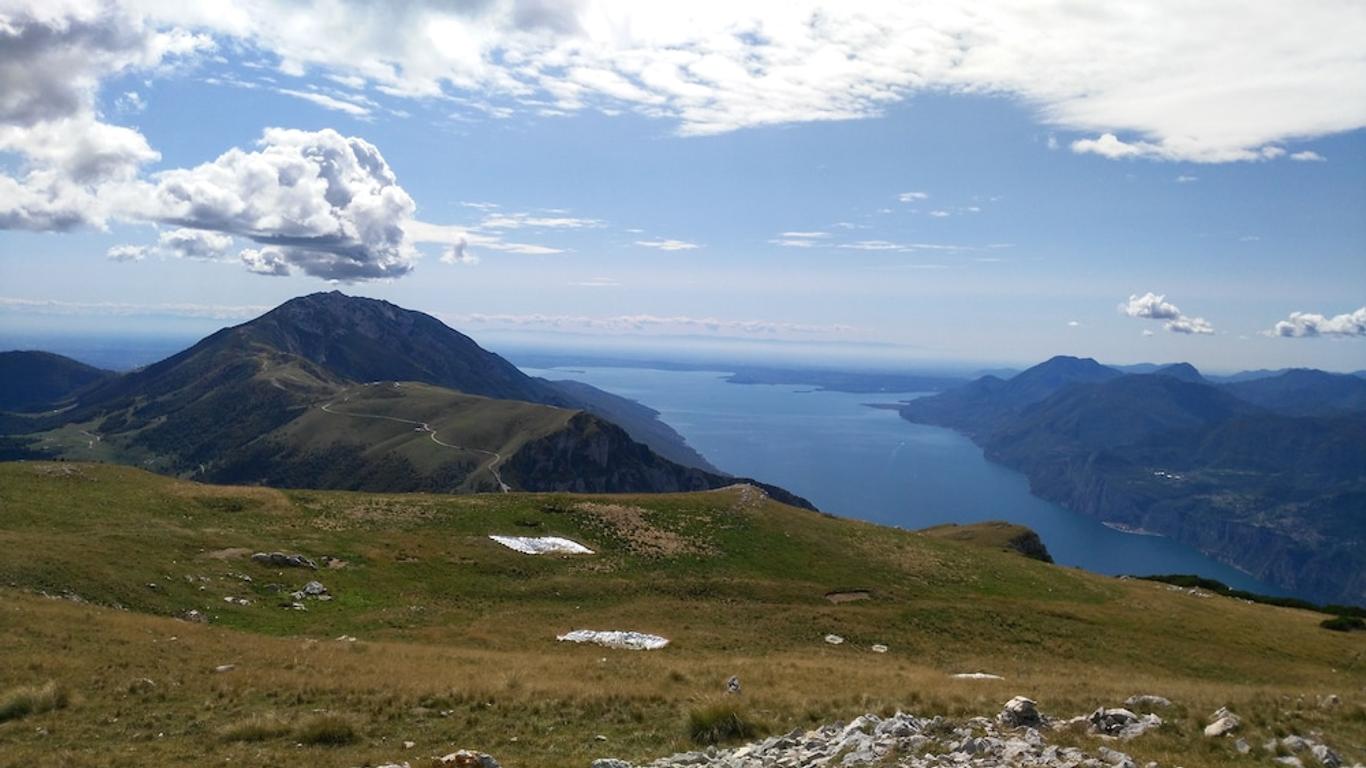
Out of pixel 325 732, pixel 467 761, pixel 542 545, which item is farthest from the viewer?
pixel 542 545

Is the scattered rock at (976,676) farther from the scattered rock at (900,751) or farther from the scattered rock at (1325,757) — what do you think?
the scattered rock at (1325,757)

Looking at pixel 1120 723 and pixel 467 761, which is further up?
pixel 467 761

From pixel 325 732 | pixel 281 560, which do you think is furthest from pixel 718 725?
pixel 281 560

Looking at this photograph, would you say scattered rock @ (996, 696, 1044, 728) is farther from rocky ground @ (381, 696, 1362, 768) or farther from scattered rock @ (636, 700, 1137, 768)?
scattered rock @ (636, 700, 1137, 768)

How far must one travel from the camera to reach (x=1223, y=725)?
16531 millimetres

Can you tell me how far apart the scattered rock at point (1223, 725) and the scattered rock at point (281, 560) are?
1546 inches

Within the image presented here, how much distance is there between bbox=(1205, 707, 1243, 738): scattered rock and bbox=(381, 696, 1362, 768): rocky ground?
2cm

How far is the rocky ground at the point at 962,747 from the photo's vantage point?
46.3 feet

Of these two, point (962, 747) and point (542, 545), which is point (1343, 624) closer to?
point (962, 747)

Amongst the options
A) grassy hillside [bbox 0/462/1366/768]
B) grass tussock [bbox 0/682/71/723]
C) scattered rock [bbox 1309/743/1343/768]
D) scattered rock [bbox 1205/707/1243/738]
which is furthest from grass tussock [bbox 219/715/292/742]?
scattered rock [bbox 1309/743/1343/768]

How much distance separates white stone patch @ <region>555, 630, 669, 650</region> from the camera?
3297cm

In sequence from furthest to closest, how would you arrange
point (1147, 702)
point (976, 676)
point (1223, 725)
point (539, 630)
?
point (539, 630) < point (976, 676) < point (1147, 702) < point (1223, 725)

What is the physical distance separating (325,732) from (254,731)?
5.49 feet

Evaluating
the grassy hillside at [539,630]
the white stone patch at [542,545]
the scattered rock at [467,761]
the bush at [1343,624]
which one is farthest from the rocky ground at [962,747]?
the bush at [1343,624]
